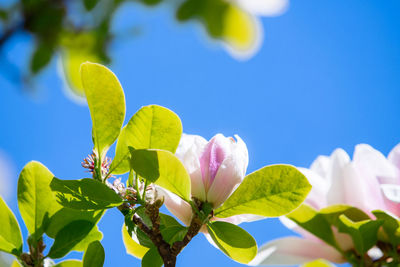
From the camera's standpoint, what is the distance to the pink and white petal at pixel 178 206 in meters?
0.47

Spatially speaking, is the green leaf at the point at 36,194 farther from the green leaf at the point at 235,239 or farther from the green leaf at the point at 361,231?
the green leaf at the point at 361,231

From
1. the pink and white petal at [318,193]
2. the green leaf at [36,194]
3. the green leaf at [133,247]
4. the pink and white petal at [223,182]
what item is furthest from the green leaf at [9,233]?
the pink and white petal at [318,193]

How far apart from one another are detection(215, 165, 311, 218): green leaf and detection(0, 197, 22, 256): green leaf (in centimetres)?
24

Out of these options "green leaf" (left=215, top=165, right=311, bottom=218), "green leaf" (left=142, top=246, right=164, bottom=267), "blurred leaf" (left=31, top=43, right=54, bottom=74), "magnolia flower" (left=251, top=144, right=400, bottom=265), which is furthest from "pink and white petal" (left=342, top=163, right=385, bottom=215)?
"blurred leaf" (left=31, top=43, right=54, bottom=74)

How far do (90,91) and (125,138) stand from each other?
58 mm

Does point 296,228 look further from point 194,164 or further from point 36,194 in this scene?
point 36,194

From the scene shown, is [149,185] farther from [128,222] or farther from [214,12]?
[214,12]

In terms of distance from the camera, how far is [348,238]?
538 mm

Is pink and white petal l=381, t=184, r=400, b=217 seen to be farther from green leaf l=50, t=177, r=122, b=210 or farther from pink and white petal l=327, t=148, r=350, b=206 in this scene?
green leaf l=50, t=177, r=122, b=210

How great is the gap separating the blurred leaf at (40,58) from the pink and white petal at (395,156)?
1530mm

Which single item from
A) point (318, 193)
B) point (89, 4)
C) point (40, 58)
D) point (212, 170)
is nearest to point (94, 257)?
point (212, 170)

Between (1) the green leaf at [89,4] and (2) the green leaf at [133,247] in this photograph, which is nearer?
(2) the green leaf at [133,247]

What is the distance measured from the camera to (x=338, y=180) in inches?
21.3

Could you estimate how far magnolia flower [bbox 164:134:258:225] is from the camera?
0.47 m
